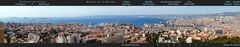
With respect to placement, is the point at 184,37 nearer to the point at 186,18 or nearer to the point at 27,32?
the point at 186,18

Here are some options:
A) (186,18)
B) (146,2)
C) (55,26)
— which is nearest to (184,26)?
(186,18)

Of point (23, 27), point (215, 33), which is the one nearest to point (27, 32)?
point (23, 27)

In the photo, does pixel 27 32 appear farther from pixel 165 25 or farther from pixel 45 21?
pixel 165 25

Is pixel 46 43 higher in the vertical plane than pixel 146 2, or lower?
lower

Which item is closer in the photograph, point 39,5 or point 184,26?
point 39,5

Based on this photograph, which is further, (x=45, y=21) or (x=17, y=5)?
(x=45, y=21)

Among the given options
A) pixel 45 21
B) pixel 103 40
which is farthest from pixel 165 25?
pixel 45 21

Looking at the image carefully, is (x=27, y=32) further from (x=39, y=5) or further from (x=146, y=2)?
(x=146, y=2)
